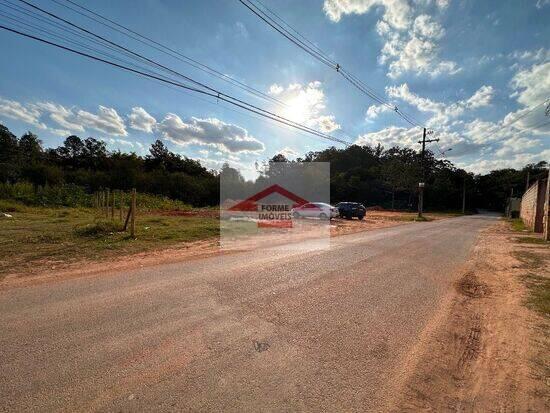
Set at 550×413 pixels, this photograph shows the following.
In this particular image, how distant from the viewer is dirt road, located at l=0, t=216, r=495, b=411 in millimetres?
2549

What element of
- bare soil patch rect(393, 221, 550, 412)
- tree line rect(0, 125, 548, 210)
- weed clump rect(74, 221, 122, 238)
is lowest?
bare soil patch rect(393, 221, 550, 412)

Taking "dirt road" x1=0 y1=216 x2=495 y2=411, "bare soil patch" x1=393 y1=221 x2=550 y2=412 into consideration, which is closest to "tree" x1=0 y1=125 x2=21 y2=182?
"dirt road" x1=0 y1=216 x2=495 y2=411

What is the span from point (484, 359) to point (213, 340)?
307cm

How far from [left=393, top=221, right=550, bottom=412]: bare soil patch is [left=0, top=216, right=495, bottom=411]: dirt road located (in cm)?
22

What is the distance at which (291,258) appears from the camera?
830 centimetres

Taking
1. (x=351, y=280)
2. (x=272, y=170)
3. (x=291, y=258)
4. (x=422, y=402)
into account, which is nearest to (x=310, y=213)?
(x=291, y=258)

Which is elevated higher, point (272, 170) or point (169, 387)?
point (272, 170)

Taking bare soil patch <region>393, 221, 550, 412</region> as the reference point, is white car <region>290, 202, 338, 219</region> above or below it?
above

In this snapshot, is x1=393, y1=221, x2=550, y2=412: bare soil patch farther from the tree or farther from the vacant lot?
the tree

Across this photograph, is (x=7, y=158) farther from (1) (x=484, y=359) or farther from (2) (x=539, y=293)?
(2) (x=539, y=293)

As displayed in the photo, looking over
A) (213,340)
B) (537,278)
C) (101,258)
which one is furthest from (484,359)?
(101,258)

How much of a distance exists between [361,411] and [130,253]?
25.9ft

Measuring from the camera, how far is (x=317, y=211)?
24.2 metres

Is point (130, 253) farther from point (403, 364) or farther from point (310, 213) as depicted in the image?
point (310, 213)
